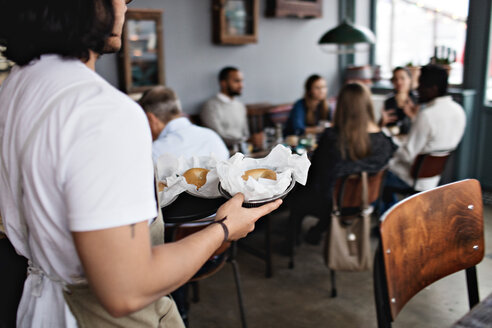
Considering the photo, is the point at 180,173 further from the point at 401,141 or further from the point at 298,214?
the point at 401,141

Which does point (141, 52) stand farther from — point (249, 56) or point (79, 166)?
point (79, 166)

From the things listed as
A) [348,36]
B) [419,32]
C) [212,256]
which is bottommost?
[212,256]

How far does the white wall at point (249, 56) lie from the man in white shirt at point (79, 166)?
11.1ft

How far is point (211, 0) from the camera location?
4.64 meters

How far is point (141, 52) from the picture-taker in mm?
4137

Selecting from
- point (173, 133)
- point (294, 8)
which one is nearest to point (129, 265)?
point (173, 133)

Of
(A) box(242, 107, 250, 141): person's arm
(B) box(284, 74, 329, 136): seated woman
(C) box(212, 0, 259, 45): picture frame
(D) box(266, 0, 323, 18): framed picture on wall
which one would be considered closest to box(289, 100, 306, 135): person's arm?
(B) box(284, 74, 329, 136): seated woman

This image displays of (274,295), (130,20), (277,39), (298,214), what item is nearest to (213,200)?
(274,295)

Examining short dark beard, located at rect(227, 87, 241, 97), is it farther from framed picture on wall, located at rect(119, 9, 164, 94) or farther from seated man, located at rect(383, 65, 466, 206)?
seated man, located at rect(383, 65, 466, 206)

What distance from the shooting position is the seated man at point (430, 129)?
3.40m

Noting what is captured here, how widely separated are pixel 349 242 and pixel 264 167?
5.56 feet

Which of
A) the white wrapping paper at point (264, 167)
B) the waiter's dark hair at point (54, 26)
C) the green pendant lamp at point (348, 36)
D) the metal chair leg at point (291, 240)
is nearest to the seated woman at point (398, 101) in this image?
the green pendant lamp at point (348, 36)

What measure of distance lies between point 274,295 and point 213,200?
6.24 feet

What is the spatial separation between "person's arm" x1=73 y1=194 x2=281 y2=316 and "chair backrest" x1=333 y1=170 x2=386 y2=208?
2038mm
